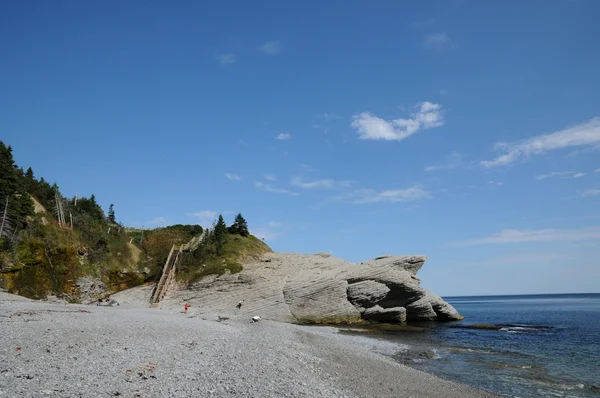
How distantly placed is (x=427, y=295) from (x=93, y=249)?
160 feet

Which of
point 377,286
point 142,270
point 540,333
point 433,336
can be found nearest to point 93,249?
point 142,270

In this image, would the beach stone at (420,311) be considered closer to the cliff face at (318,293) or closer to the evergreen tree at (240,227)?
the cliff face at (318,293)

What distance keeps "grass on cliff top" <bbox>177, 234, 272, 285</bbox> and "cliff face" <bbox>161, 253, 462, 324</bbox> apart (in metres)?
1.27

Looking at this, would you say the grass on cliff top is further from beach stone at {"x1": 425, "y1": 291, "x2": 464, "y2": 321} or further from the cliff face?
beach stone at {"x1": 425, "y1": 291, "x2": 464, "y2": 321}

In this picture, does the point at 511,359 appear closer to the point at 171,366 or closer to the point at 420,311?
the point at 171,366

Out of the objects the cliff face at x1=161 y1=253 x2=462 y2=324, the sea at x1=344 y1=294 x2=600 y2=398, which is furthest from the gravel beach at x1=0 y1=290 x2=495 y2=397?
the cliff face at x1=161 y1=253 x2=462 y2=324

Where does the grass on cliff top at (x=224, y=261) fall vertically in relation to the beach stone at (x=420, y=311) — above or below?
above

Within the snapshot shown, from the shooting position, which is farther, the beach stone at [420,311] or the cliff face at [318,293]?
the beach stone at [420,311]

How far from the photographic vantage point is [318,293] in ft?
153

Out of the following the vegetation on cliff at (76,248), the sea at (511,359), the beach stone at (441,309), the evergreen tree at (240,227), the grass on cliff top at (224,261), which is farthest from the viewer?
the evergreen tree at (240,227)

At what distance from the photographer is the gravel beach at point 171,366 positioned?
1067 centimetres

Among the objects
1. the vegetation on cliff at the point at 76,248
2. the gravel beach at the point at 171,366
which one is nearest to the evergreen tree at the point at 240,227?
the vegetation on cliff at the point at 76,248

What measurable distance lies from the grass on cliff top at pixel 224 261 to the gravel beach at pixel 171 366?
2669 cm

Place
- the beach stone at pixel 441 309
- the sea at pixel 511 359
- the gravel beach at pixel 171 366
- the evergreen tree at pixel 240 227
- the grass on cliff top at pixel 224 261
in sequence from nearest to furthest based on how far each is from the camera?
the gravel beach at pixel 171 366 → the sea at pixel 511 359 → the grass on cliff top at pixel 224 261 → the beach stone at pixel 441 309 → the evergreen tree at pixel 240 227
